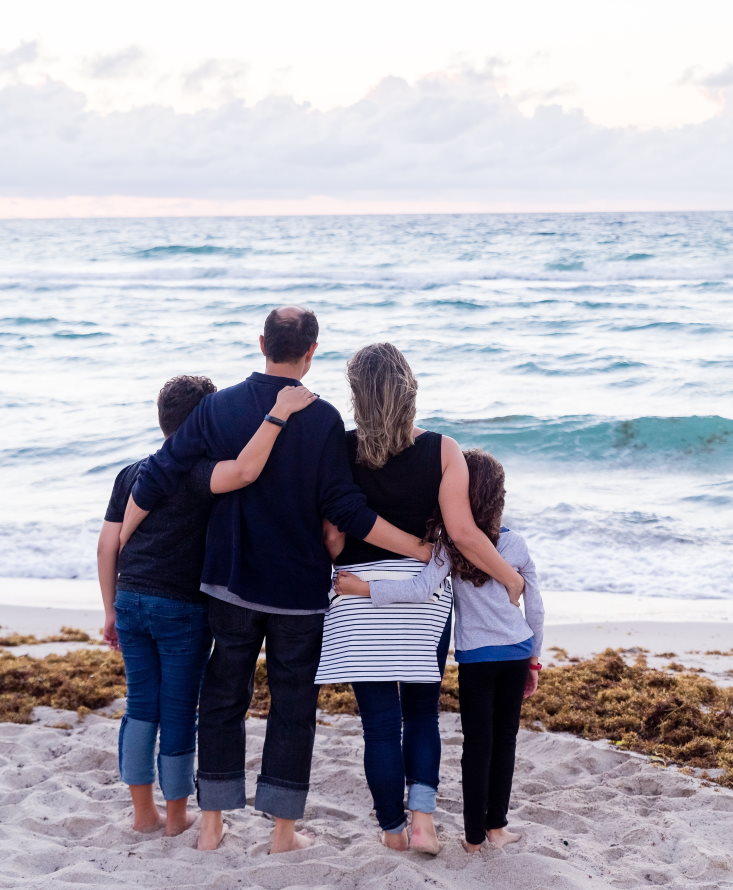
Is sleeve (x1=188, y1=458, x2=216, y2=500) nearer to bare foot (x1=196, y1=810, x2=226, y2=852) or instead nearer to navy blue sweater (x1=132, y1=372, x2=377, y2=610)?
navy blue sweater (x1=132, y1=372, x2=377, y2=610)

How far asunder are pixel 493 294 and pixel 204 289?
9.93m

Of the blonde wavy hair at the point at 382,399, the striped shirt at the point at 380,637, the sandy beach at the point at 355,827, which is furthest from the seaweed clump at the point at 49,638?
the blonde wavy hair at the point at 382,399

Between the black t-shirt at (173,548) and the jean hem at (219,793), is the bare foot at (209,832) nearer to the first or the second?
the jean hem at (219,793)

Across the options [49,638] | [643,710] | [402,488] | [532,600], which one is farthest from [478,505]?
[49,638]

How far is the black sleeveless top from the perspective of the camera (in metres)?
3.03

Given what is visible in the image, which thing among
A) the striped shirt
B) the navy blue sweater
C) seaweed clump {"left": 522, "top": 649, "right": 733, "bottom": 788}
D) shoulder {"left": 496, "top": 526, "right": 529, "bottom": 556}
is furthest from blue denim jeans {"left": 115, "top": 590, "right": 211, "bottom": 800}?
seaweed clump {"left": 522, "top": 649, "right": 733, "bottom": 788}

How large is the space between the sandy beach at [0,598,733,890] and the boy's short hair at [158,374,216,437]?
149cm

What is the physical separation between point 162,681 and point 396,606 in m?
0.89

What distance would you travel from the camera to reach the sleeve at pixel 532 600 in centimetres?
323

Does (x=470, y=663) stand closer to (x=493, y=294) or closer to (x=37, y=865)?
(x=37, y=865)

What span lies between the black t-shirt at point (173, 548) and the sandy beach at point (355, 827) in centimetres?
93

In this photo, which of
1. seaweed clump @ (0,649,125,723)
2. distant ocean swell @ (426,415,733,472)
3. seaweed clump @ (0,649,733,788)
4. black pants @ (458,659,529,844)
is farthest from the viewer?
distant ocean swell @ (426,415,733,472)

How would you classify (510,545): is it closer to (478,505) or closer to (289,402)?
(478,505)

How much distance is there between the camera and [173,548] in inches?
126
